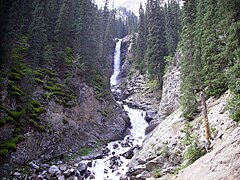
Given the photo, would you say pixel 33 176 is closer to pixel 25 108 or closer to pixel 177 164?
pixel 25 108

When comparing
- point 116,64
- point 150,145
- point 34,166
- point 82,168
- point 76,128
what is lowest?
point 82,168

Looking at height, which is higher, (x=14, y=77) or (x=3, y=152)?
(x=14, y=77)

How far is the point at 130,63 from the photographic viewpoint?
65438mm

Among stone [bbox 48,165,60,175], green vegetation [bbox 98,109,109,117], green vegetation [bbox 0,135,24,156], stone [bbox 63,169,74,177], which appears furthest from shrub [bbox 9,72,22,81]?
green vegetation [bbox 98,109,109,117]

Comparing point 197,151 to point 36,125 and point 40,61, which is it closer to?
point 36,125

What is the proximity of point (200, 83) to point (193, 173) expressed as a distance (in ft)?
28.7

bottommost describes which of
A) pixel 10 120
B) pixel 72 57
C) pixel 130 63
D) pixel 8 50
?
pixel 10 120

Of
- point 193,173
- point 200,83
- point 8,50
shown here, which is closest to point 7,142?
point 8,50

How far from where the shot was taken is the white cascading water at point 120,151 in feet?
65.5

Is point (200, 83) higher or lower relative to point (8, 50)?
lower

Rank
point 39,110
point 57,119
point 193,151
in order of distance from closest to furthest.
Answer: point 193,151
point 39,110
point 57,119

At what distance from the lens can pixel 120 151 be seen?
25.6 m

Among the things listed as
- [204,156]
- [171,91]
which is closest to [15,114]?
[204,156]

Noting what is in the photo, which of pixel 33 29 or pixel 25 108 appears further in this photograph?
pixel 33 29
